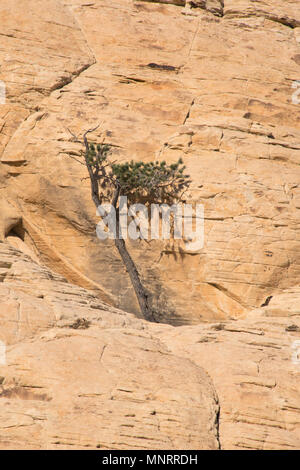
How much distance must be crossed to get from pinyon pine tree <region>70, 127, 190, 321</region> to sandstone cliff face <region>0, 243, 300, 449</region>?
529cm

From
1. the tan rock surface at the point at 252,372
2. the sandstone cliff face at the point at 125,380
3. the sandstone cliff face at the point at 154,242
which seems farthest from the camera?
the tan rock surface at the point at 252,372

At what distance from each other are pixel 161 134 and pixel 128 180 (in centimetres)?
222

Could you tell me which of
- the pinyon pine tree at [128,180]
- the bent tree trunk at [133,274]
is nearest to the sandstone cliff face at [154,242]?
the bent tree trunk at [133,274]

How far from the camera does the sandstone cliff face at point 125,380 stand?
36.1 feet

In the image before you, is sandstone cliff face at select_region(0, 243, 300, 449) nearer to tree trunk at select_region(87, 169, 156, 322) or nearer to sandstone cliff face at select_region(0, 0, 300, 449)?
sandstone cliff face at select_region(0, 0, 300, 449)

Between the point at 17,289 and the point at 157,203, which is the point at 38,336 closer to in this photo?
the point at 17,289

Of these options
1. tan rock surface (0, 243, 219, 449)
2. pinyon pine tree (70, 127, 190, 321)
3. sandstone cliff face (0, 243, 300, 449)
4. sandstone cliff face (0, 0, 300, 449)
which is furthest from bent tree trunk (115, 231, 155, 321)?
tan rock surface (0, 243, 219, 449)

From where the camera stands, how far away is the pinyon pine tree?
19.5m

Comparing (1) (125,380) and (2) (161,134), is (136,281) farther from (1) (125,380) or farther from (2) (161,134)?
(1) (125,380)

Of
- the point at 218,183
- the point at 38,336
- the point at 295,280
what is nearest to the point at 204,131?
the point at 218,183

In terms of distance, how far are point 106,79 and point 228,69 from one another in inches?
164

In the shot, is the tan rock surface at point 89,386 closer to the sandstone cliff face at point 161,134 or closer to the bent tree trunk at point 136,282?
the bent tree trunk at point 136,282

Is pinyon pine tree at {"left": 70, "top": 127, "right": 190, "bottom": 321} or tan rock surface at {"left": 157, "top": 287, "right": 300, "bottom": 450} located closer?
tan rock surface at {"left": 157, "top": 287, "right": 300, "bottom": 450}

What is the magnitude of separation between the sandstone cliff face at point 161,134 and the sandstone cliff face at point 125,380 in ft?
14.6
